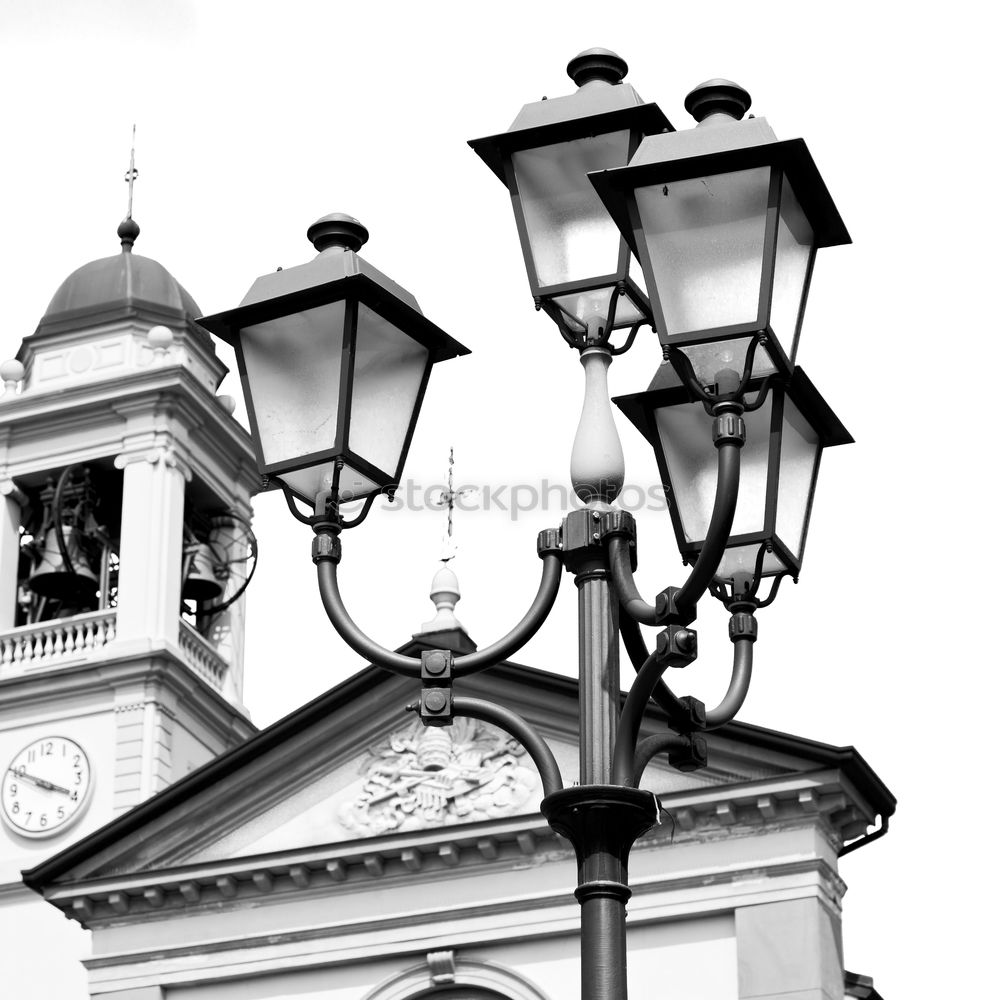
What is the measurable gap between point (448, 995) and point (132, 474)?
1291 cm

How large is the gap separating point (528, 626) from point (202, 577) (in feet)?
81.9

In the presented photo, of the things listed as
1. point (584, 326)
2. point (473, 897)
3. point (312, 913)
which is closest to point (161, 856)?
point (312, 913)

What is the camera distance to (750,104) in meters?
7.31

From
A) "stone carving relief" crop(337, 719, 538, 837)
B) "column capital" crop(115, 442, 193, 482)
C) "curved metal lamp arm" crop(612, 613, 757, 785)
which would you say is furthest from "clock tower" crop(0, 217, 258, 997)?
"curved metal lamp arm" crop(612, 613, 757, 785)

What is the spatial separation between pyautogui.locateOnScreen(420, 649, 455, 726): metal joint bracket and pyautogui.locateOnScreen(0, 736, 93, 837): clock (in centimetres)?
2319

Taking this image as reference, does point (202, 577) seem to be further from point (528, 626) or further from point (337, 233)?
point (528, 626)

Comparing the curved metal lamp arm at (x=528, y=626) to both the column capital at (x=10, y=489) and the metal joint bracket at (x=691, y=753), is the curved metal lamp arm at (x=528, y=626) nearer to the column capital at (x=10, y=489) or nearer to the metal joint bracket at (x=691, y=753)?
the metal joint bracket at (x=691, y=753)

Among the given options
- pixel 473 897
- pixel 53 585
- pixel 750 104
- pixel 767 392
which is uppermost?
pixel 53 585

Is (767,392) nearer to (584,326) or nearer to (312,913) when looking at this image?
(584,326)

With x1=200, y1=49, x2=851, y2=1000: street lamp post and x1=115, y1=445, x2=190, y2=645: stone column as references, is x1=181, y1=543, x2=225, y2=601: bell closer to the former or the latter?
x1=115, y1=445, x2=190, y2=645: stone column

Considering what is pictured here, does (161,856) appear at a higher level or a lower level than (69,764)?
lower

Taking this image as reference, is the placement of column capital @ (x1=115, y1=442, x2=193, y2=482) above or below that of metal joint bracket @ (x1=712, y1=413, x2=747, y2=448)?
above

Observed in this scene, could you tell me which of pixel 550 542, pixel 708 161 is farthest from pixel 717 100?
pixel 550 542

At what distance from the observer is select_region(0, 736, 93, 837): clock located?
2964cm
